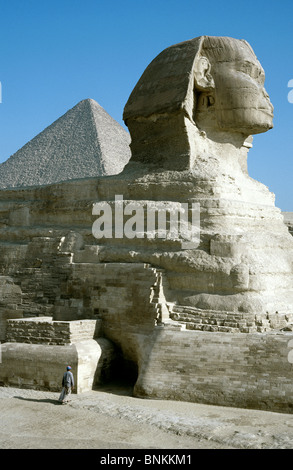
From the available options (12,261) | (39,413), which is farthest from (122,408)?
(12,261)

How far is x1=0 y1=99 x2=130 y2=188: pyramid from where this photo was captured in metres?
26.4

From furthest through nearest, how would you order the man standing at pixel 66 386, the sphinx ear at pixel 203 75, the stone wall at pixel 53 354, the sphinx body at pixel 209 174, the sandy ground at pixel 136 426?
the sphinx ear at pixel 203 75
the stone wall at pixel 53 354
the sphinx body at pixel 209 174
the man standing at pixel 66 386
the sandy ground at pixel 136 426

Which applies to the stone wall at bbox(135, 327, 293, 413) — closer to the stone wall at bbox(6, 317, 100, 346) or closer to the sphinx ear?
the stone wall at bbox(6, 317, 100, 346)

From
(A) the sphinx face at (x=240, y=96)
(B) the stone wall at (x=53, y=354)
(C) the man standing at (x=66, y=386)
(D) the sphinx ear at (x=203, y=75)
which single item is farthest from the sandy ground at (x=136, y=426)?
(D) the sphinx ear at (x=203, y=75)

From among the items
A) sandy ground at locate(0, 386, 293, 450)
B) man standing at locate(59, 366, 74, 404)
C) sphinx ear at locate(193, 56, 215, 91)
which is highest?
sphinx ear at locate(193, 56, 215, 91)

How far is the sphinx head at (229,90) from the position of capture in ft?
43.5

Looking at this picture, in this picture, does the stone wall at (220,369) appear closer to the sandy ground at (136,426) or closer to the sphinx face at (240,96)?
the sandy ground at (136,426)

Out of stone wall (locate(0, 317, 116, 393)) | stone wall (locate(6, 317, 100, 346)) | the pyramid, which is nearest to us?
stone wall (locate(0, 317, 116, 393))

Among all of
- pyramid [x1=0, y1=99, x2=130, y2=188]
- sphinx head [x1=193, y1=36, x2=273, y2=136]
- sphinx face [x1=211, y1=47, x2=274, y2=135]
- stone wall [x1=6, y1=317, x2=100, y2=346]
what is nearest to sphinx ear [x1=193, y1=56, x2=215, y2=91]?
sphinx head [x1=193, y1=36, x2=273, y2=136]

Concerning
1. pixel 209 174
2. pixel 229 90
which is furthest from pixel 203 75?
pixel 209 174

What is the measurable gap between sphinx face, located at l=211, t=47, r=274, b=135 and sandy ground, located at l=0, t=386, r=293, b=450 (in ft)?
21.6

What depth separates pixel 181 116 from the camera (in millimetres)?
13016

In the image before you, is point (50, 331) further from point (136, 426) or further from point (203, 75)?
point (203, 75)
